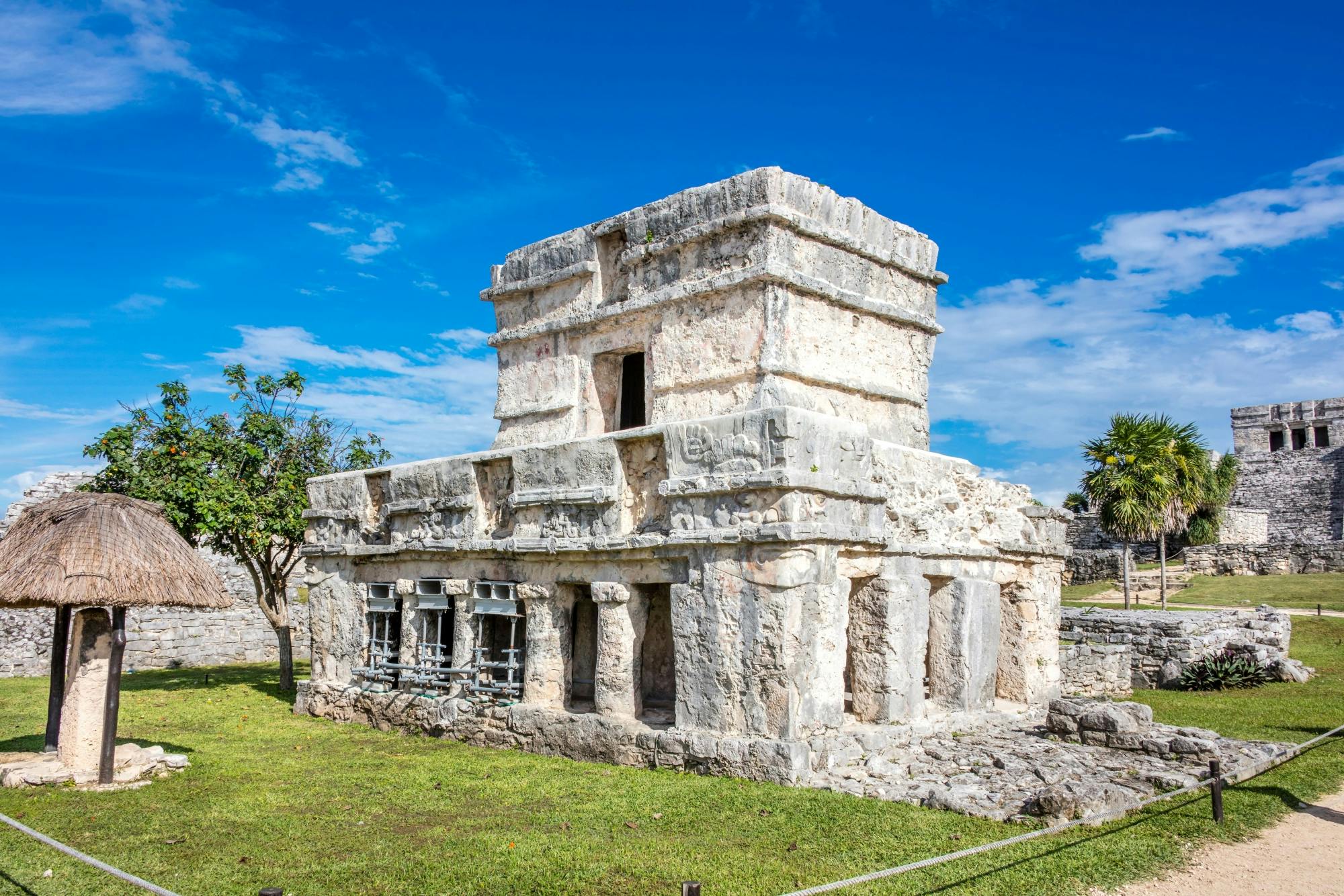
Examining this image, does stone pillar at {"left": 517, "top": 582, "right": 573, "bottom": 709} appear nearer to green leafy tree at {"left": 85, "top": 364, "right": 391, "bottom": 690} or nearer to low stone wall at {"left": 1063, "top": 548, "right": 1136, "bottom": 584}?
green leafy tree at {"left": 85, "top": 364, "right": 391, "bottom": 690}

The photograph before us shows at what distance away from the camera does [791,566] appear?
7.50 meters

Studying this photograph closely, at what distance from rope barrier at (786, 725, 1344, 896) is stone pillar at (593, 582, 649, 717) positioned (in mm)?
3588

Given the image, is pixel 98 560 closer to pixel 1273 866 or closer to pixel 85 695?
pixel 85 695

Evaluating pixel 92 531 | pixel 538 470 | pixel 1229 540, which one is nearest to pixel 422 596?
pixel 538 470

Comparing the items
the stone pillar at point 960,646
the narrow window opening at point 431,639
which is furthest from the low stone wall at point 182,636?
the stone pillar at point 960,646

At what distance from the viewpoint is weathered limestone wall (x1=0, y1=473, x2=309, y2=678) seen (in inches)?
656

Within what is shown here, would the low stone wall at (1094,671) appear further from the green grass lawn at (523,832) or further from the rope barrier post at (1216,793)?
the rope barrier post at (1216,793)

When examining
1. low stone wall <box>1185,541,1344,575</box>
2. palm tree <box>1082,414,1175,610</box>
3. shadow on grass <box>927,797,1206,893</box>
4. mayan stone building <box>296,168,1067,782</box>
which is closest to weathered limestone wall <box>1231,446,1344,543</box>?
low stone wall <box>1185,541,1344,575</box>

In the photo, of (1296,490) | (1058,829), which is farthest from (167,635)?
(1296,490)

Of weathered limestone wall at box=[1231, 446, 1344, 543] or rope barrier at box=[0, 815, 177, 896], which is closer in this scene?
rope barrier at box=[0, 815, 177, 896]

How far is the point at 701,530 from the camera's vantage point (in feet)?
26.1

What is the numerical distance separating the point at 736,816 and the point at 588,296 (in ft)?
22.0

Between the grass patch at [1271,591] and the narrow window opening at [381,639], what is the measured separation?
20.2m

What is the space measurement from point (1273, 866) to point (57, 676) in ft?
30.7
